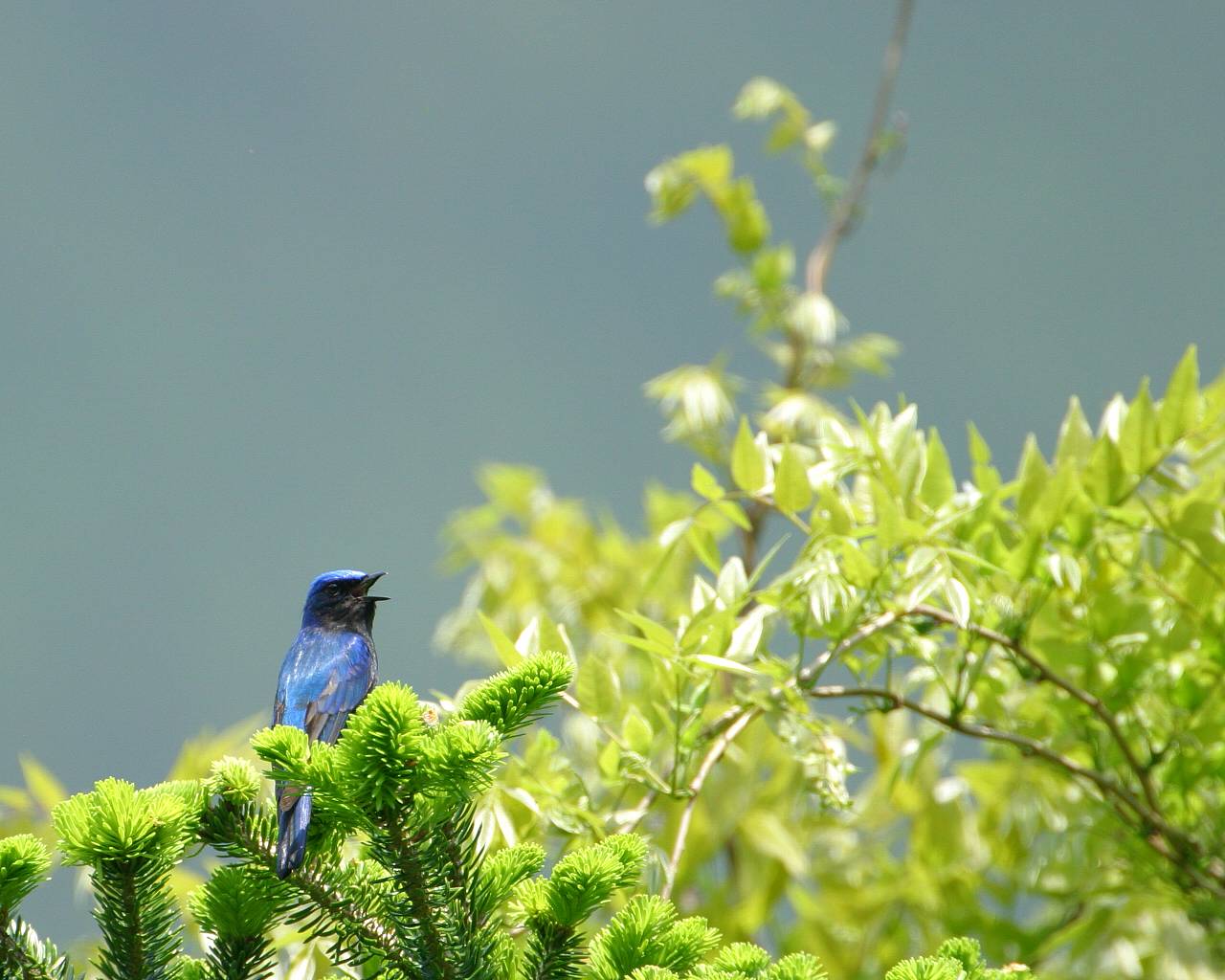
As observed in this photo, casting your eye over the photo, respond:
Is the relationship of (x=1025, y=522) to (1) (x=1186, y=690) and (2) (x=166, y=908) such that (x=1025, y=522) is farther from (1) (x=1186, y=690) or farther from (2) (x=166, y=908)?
(2) (x=166, y=908)

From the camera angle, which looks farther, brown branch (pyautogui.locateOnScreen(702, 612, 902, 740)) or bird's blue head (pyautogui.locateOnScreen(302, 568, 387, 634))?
bird's blue head (pyautogui.locateOnScreen(302, 568, 387, 634))

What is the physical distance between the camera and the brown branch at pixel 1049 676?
1.16 m

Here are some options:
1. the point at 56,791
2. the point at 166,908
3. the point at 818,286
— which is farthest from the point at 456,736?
the point at 818,286

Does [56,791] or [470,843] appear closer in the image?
[470,843]

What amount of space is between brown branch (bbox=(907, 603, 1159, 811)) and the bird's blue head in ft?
2.29

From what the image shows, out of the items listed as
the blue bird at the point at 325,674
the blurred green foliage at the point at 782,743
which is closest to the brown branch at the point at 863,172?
the blurred green foliage at the point at 782,743

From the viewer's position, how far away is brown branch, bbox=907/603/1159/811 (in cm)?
116

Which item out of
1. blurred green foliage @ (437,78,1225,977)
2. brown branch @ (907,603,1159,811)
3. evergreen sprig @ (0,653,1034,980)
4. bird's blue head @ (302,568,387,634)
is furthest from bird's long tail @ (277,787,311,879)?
bird's blue head @ (302,568,387,634)

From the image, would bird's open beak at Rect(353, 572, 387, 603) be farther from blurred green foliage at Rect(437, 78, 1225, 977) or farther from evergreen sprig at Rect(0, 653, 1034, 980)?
evergreen sprig at Rect(0, 653, 1034, 980)

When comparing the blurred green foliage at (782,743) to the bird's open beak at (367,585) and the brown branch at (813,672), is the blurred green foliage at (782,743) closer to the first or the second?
the brown branch at (813,672)

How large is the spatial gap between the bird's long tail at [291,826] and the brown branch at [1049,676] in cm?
58

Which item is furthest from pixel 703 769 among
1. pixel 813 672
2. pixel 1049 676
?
pixel 1049 676

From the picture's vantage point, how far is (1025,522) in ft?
4.07

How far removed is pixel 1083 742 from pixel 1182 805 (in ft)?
0.39
